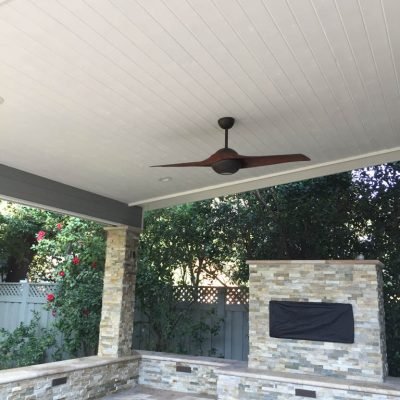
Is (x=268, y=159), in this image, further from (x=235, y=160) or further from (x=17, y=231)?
(x=17, y=231)

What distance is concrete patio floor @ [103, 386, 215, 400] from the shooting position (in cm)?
591

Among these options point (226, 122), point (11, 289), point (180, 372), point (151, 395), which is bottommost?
point (151, 395)

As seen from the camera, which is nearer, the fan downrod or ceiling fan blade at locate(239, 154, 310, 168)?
ceiling fan blade at locate(239, 154, 310, 168)

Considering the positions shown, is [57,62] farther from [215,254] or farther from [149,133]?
[215,254]

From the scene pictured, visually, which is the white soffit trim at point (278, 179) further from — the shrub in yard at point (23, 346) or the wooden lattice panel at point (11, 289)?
the wooden lattice panel at point (11, 289)

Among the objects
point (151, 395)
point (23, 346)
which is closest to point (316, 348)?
point (151, 395)

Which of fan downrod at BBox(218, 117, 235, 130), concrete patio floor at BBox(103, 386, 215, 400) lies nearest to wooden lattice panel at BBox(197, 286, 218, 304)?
concrete patio floor at BBox(103, 386, 215, 400)

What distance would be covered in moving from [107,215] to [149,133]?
8.21 ft

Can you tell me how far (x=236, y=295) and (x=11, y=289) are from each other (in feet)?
14.3

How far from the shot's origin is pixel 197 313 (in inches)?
302

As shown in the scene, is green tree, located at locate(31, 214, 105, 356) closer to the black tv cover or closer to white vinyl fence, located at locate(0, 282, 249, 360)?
white vinyl fence, located at locate(0, 282, 249, 360)

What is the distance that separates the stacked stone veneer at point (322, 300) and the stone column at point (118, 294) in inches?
77.6

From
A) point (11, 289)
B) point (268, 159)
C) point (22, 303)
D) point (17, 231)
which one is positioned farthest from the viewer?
point (17, 231)

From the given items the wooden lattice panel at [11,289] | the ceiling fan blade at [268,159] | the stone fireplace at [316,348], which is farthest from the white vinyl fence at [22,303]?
the ceiling fan blade at [268,159]
